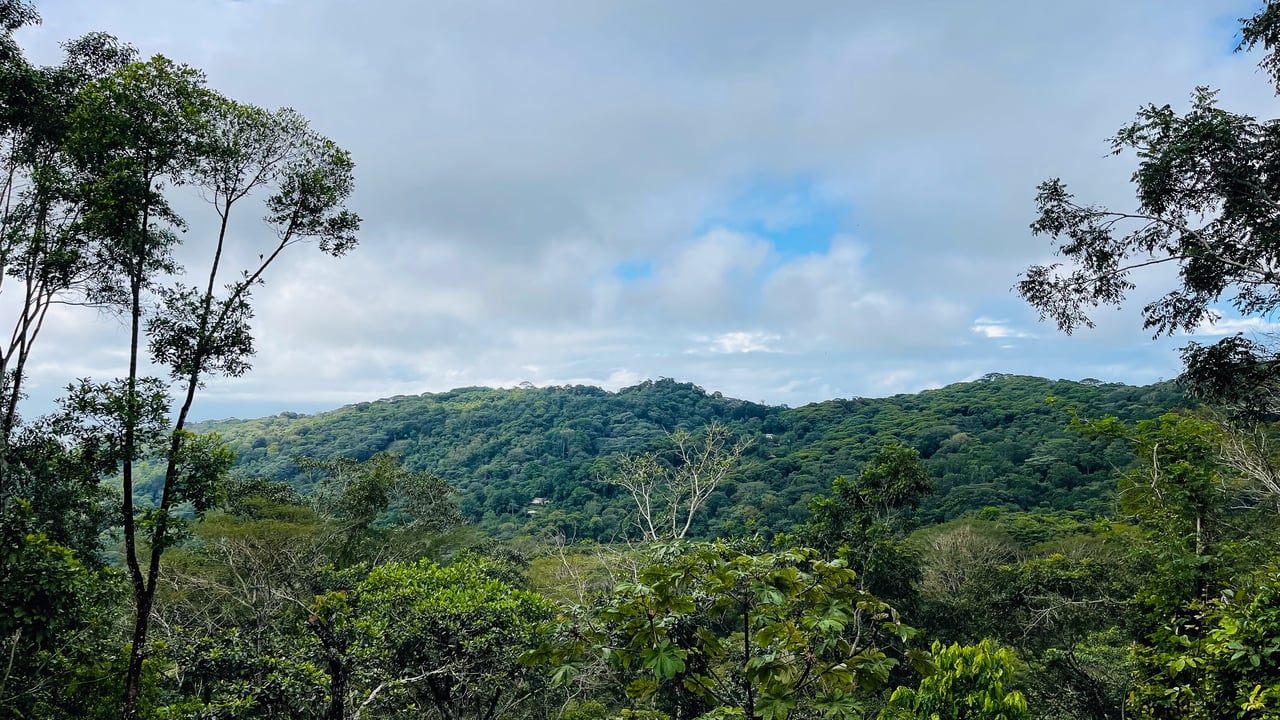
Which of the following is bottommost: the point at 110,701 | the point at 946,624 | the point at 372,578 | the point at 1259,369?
the point at 946,624

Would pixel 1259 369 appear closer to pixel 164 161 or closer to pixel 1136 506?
pixel 1136 506

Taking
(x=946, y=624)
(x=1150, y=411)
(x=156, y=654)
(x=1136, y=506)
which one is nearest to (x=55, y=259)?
(x=156, y=654)

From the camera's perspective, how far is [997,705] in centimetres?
464

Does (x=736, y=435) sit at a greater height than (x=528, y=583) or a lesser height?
greater

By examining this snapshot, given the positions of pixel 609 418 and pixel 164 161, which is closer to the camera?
pixel 164 161

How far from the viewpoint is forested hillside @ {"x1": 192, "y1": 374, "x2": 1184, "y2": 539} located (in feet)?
117

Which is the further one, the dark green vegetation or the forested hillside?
the forested hillside

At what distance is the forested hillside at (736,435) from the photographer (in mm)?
35562

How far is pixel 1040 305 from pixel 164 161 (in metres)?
11.9

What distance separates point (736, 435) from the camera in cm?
6412

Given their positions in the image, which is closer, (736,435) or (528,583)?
(528,583)

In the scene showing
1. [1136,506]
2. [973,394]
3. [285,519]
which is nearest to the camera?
[1136,506]

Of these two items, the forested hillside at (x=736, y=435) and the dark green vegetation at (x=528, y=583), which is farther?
the forested hillside at (x=736, y=435)

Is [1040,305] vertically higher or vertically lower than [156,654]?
higher
